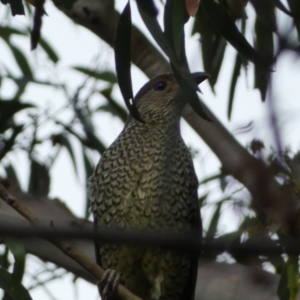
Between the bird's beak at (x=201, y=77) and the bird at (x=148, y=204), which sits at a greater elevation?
the bird's beak at (x=201, y=77)

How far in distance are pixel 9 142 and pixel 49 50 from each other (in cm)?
104

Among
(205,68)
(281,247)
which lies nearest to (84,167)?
(205,68)

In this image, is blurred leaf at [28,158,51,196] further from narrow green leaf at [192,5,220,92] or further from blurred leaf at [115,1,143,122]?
blurred leaf at [115,1,143,122]

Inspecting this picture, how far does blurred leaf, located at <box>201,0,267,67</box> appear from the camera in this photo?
219cm

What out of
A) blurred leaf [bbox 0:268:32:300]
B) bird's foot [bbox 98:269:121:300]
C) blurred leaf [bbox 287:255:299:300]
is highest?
bird's foot [bbox 98:269:121:300]

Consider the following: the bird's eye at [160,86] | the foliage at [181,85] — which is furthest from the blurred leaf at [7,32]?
the bird's eye at [160,86]

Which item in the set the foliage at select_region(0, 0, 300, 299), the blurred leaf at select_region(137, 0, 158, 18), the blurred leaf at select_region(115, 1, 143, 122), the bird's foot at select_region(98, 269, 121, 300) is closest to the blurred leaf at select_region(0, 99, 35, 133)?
the foliage at select_region(0, 0, 300, 299)

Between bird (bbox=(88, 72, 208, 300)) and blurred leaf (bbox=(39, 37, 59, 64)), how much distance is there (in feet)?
5.16

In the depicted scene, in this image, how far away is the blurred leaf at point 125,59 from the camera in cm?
220

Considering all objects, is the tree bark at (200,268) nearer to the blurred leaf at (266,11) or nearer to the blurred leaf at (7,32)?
the blurred leaf at (266,11)

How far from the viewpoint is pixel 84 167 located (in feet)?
15.4

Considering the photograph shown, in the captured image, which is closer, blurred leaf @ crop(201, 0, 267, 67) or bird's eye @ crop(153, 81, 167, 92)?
blurred leaf @ crop(201, 0, 267, 67)

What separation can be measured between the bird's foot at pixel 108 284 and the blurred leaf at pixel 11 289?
1.21ft

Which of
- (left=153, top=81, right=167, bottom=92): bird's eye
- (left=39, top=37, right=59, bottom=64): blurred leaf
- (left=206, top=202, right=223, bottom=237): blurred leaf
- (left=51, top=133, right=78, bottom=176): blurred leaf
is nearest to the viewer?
(left=206, top=202, right=223, bottom=237): blurred leaf
